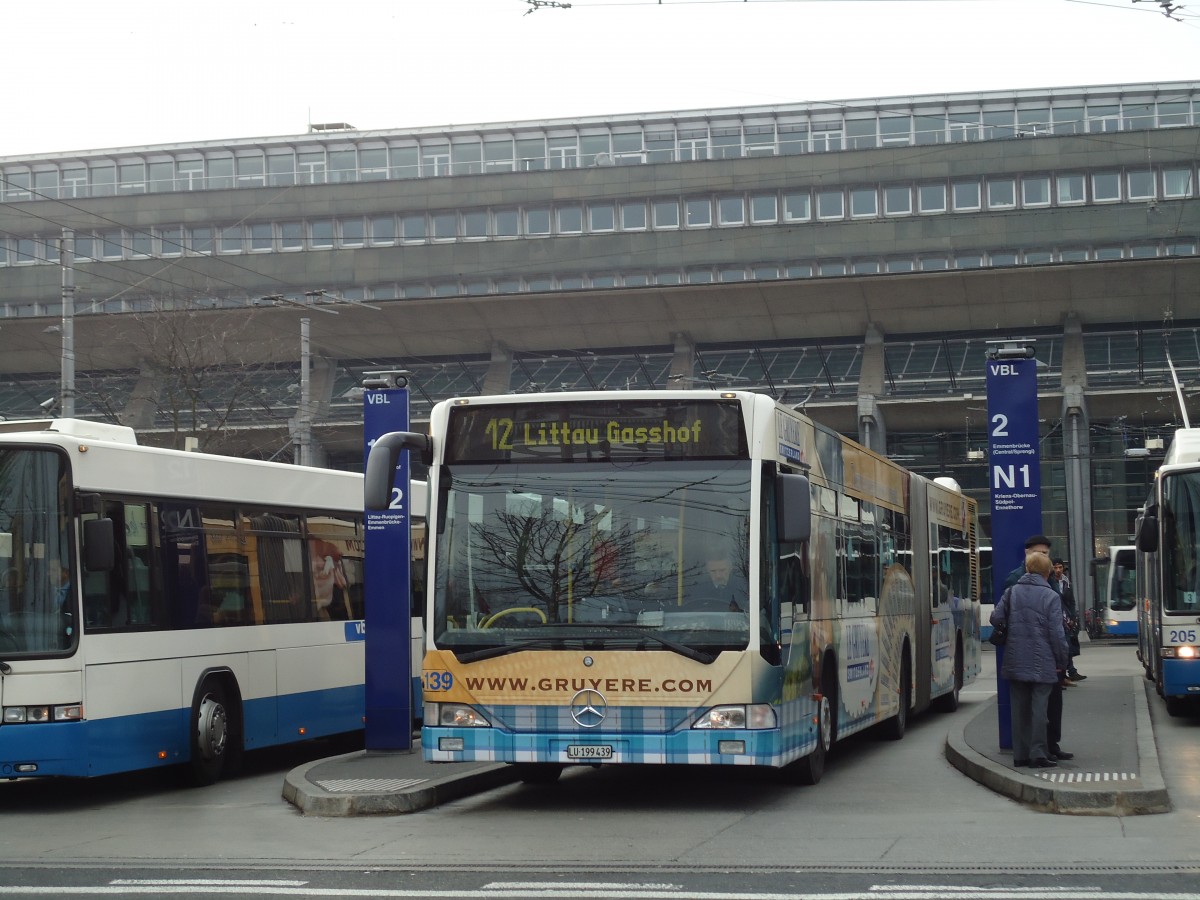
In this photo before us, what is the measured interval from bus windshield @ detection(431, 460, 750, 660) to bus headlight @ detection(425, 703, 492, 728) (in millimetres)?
352

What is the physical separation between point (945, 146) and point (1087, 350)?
25.7ft

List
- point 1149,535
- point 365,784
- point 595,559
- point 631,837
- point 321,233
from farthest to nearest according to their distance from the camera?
point 321,233, point 1149,535, point 365,784, point 595,559, point 631,837

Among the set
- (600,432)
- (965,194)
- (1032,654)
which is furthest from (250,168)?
(1032,654)

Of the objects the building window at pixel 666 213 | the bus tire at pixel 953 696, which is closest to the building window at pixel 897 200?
the building window at pixel 666 213

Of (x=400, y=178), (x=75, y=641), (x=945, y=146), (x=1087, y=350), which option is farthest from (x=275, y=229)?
(x=75, y=641)

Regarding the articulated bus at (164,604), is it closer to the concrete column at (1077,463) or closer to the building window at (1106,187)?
the concrete column at (1077,463)

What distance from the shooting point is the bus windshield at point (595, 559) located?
11234mm

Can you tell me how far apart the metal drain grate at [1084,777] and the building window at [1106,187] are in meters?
42.1

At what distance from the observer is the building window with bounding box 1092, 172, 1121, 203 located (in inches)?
2025

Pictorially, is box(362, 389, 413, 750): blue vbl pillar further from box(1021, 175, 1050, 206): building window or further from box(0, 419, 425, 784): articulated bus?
box(1021, 175, 1050, 206): building window

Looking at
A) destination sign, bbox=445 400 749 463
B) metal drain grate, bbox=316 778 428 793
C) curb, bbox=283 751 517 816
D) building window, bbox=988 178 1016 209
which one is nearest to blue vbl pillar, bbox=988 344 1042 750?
destination sign, bbox=445 400 749 463

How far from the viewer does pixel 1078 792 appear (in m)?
11.0

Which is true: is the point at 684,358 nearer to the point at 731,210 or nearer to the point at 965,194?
the point at 731,210

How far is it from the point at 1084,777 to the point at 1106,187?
42.7 meters
